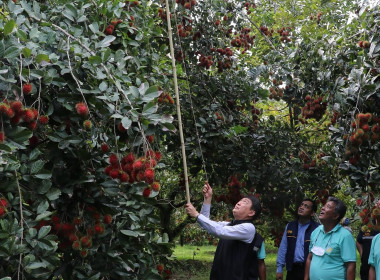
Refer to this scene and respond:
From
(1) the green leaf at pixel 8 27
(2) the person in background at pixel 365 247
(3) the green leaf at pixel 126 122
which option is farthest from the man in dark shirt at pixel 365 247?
(1) the green leaf at pixel 8 27

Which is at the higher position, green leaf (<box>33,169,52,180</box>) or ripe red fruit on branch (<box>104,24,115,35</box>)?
ripe red fruit on branch (<box>104,24,115,35</box>)

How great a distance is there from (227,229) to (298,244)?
5.42 ft

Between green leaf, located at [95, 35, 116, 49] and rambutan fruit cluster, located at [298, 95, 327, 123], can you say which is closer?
green leaf, located at [95, 35, 116, 49]

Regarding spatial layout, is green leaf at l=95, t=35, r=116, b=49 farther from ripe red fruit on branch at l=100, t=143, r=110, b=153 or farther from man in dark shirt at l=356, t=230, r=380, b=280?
man in dark shirt at l=356, t=230, r=380, b=280

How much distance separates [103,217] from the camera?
273cm

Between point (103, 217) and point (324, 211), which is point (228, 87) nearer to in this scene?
point (324, 211)

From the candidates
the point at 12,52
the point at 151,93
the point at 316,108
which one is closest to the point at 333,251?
the point at 316,108

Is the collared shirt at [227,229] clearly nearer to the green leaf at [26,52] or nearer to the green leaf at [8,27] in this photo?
the green leaf at [26,52]

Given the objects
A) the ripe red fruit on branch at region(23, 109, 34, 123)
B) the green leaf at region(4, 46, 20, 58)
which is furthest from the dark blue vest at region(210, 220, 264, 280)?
the green leaf at region(4, 46, 20, 58)

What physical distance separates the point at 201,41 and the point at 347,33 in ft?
4.73

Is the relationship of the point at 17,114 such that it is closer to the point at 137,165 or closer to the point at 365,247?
the point at 137,165

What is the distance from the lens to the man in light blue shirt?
380 centimetres

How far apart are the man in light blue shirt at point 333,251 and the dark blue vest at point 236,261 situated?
63 centimetres

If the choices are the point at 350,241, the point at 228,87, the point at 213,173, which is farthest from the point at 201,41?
the point at 350,241
